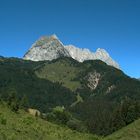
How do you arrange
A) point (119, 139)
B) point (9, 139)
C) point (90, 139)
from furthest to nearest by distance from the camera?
point (119, 139), point (90, 139), point (9, 139)

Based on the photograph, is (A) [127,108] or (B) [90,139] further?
(A) [127,108]

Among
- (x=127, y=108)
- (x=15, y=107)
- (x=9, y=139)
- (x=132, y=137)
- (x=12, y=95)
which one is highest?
(x=127, y=108)

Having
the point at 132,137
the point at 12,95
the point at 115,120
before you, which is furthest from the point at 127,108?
the point at 132,137

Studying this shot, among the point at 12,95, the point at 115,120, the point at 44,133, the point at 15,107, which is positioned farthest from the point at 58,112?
the point at 44,133

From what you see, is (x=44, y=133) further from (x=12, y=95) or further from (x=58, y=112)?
(x=58, y=112)

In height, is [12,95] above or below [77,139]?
above

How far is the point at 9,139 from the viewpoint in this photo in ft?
84.6

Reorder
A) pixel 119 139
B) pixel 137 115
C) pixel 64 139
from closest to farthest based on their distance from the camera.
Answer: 1. pixel 64 139
2. pixel 119 139
3. pixel 137 115

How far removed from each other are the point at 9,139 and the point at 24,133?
15.7ft

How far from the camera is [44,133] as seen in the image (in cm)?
3459

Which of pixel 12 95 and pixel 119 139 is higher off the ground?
pixel 12 95

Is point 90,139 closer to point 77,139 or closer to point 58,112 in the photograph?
point 77,139

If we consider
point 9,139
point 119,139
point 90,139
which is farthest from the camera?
point 119,139

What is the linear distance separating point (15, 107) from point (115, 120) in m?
110
